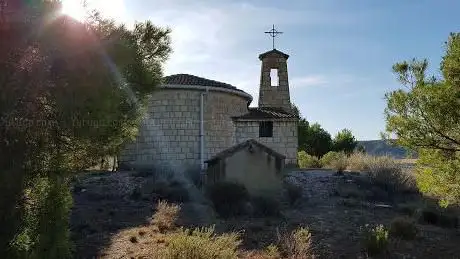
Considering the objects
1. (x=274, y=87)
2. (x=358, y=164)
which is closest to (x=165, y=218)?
(x=358, y=164)

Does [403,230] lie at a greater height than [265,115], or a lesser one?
lesser

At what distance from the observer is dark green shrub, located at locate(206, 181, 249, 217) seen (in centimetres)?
1786

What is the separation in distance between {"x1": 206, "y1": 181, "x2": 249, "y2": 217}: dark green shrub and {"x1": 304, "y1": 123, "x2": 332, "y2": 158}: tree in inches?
1294

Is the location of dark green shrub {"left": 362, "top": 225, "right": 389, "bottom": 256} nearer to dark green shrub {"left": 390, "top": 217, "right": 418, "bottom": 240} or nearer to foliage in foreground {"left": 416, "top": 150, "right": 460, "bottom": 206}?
dark green shrub {"left": 390, "top": 217, "right": 418, "bottom": 240}

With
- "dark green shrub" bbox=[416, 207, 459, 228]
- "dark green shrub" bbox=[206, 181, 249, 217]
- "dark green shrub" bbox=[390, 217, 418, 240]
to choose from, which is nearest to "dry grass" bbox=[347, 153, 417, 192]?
"dark green shrub" bbox=[416, 207, 459, 228]

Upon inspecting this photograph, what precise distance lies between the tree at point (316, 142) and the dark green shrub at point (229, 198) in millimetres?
32871

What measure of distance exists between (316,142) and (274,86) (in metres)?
20.6

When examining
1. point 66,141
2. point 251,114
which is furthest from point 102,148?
point 251,114

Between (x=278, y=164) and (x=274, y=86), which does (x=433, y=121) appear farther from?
(x=274, y=86)

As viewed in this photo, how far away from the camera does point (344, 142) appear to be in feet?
171

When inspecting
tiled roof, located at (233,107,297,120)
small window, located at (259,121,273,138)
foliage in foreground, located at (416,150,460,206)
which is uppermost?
tiled roof, located at (233,107,297,120)

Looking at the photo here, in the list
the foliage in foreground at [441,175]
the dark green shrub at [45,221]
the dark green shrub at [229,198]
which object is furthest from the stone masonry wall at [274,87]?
the dark green shrub at [45,221]

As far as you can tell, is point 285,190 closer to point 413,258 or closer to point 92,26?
point 413,258

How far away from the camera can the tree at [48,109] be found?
235 inches
